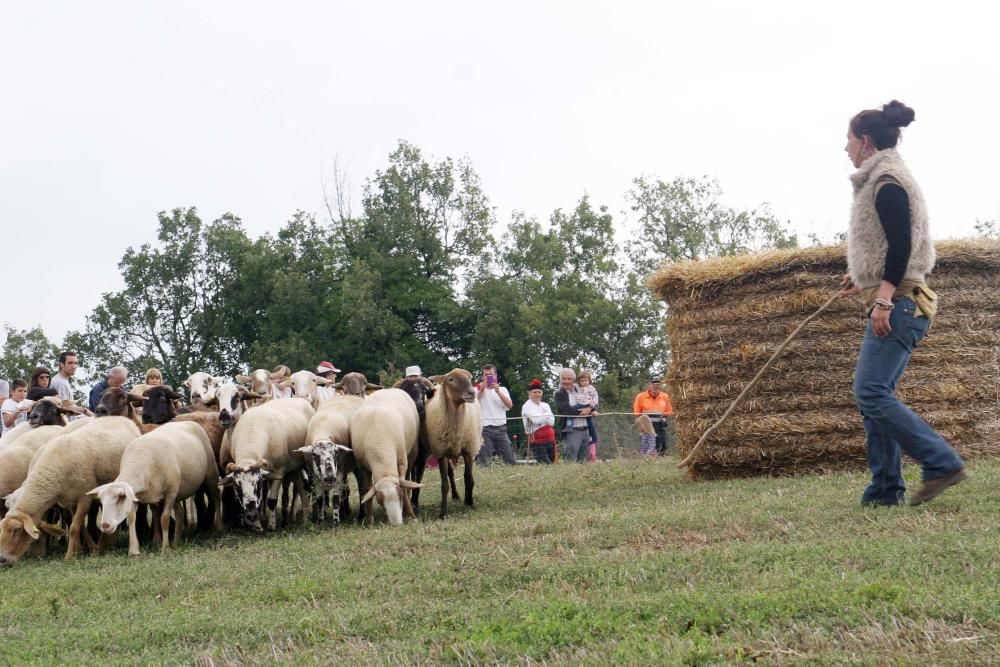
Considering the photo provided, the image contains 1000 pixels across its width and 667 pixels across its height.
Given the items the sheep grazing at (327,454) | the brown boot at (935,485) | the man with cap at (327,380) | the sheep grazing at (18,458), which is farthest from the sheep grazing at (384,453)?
the brown boot at (935,485)

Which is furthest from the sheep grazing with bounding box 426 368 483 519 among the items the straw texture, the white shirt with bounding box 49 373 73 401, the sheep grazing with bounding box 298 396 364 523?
the white shirt with bounding box 49 373 73 401

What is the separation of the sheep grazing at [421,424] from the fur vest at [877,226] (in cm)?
603

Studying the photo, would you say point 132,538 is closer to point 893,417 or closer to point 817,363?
point 893,417

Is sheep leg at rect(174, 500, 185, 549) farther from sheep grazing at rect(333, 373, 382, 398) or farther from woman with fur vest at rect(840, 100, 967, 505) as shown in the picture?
woman with fur vest at rect(840, 100, 967, 505)

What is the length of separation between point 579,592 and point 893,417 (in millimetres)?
2980

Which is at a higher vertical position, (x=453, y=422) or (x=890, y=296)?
(x=890, y=296)

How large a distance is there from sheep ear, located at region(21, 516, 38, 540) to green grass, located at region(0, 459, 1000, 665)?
554mm

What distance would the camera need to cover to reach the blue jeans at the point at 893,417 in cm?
732

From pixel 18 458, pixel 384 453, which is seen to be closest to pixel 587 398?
pixel 384 453

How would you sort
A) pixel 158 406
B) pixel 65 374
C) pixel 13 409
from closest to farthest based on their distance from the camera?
pixel 158 406 → pixel 13 409 → pixel 65 374

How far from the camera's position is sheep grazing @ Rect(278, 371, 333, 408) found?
16.5 metres

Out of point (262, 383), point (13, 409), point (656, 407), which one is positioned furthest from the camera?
point (656, 407)

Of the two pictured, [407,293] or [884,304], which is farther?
[407,293]

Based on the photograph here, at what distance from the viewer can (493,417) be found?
19.7m
